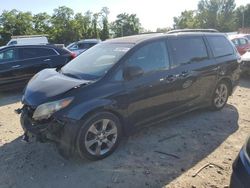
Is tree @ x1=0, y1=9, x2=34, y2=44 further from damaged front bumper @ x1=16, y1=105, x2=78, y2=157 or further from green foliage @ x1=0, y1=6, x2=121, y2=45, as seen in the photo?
damaged front bumper @ x1=16, y1=105, x2=78, y2=157

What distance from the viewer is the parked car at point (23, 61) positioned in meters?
9.20

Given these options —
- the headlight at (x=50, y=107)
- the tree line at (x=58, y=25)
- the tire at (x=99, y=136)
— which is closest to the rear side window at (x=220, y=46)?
the tire at (x=99, y=136)

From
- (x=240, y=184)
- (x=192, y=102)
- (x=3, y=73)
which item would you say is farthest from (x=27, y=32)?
(x=240, y=184)

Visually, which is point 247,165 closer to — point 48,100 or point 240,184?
point 240,184

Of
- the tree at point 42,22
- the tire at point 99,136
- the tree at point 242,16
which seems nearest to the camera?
the tire at point 99,136

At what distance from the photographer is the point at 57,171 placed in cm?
434

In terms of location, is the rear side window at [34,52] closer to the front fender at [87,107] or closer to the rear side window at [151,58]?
the rear side window at [151,58]

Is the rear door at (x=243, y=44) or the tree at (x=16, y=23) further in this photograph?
the tree at (x=16, y=23)

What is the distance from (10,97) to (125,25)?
166 feet

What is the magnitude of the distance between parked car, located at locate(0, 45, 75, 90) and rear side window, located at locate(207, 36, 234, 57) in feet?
16.7

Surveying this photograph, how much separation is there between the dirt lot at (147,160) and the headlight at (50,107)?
74 cm

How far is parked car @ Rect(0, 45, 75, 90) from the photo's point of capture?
9203mm

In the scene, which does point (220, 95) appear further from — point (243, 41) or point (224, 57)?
point (243, 41)

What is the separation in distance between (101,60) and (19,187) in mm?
2213
